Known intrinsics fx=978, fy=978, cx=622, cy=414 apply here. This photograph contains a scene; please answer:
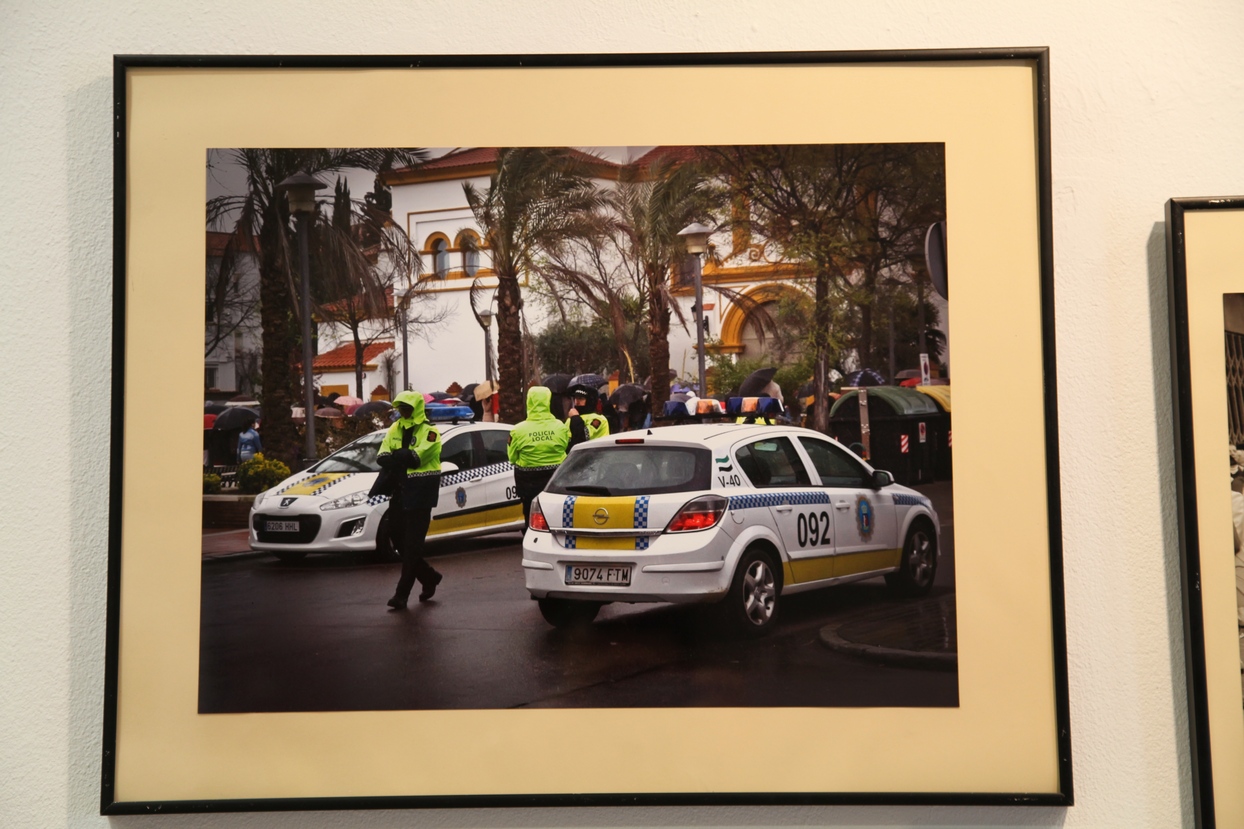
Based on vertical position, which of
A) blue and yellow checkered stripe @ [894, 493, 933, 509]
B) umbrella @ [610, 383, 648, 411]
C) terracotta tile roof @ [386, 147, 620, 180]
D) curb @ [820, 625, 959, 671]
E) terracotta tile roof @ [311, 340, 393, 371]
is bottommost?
curb @ [820, 625, 959, 671]

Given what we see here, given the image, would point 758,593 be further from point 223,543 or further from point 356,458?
point 223,543

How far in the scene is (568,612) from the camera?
2.37 meters

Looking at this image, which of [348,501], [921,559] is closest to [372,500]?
[348,501]

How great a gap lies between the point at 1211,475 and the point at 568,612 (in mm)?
1618

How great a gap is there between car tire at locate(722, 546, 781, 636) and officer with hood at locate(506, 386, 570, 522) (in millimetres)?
534

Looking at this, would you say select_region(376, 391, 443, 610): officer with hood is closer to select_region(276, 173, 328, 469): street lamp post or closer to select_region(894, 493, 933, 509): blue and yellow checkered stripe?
select_region(276, 173, 328, 469): street lamp post

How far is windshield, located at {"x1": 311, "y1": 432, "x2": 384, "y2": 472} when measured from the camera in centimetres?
239

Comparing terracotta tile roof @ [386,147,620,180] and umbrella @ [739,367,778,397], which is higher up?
terracotta tile roof @ [386,147,620,180]

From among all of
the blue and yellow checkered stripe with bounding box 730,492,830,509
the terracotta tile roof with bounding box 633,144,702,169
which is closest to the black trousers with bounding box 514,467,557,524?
the blue and yellow checkered stripe with bounding box 730,492,830,509

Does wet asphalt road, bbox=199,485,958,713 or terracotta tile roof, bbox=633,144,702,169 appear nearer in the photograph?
→ wet asphalt road, bbox=199,485,958,713

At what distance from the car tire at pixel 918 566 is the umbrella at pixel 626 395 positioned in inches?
29.3

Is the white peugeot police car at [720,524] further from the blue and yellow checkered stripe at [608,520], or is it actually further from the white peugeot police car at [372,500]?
the white peugeot police car at [372,500]

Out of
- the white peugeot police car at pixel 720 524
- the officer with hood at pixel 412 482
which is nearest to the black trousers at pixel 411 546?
the officer with hood at pixel 412 482

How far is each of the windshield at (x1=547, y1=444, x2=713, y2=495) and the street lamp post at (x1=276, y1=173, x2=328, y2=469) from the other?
0.61 metres
